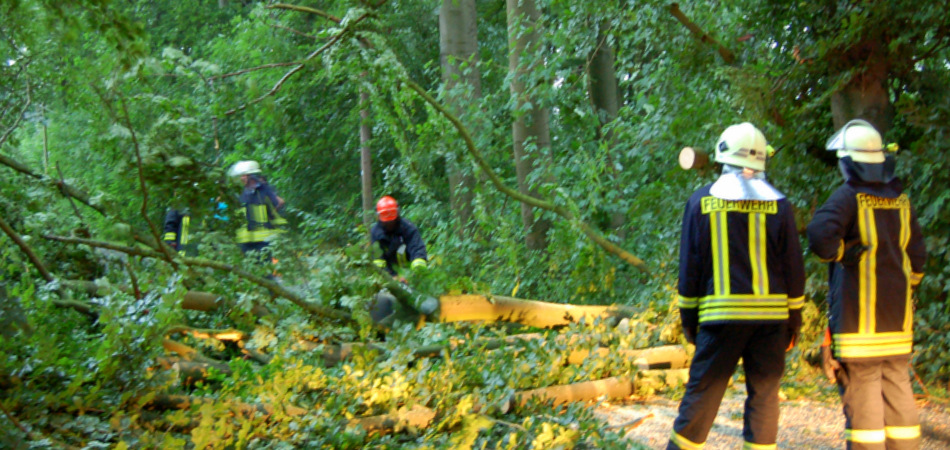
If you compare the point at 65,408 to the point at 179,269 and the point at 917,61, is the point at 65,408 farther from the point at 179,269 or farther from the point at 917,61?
the point at 917,61

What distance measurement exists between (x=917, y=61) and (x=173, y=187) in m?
5.80

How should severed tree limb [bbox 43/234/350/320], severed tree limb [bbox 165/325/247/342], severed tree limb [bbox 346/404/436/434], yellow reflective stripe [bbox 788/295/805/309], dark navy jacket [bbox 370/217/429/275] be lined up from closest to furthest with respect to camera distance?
yellow reflective stripe [bbox 788/295/805/309]
severed tree limb [bbox 346/404/436/434]
severed tree limb [bbox 43/234/350/320]
severed tree limb [bbox 165/325/247/342]
dark navy jacket [bbox 370/217/429/275]

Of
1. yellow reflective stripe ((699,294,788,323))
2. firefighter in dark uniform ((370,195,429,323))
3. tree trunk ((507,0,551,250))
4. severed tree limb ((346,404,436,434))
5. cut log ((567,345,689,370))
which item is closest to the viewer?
yellow reflective stripe ((699,294,788,323))

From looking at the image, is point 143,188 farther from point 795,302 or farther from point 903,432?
point 903,432

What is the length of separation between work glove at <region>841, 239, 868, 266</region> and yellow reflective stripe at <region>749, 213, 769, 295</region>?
520mm

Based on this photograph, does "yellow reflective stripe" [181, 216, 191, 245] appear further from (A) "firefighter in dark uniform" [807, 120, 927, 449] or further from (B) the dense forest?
(A) "firefighter in dark uniform" [807, 120, 927, 449]

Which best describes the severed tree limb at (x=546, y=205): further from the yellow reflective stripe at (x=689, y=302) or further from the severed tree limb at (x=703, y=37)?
the yellow reflective stripe at (x=689, y=302)

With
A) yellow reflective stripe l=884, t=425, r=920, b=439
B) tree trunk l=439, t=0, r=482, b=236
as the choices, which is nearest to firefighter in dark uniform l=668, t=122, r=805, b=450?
yellow reflective stripe l=884, t=425, r=920, b=439

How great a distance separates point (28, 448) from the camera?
3719 millimetres

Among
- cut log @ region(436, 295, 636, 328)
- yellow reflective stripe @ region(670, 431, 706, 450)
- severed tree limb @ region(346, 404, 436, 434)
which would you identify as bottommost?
severed tree limb @ region(346, 404, 436, 434)

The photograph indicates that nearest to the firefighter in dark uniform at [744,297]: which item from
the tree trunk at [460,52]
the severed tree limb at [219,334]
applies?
the severed tree limb at [219,334]

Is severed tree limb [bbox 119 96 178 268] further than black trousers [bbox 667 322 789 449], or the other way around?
severed tree limb [bbox 119 96 178 268]

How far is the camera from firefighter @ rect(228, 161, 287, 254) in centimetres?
866

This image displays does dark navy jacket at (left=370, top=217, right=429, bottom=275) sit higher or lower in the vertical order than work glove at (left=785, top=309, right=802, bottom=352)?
higher
